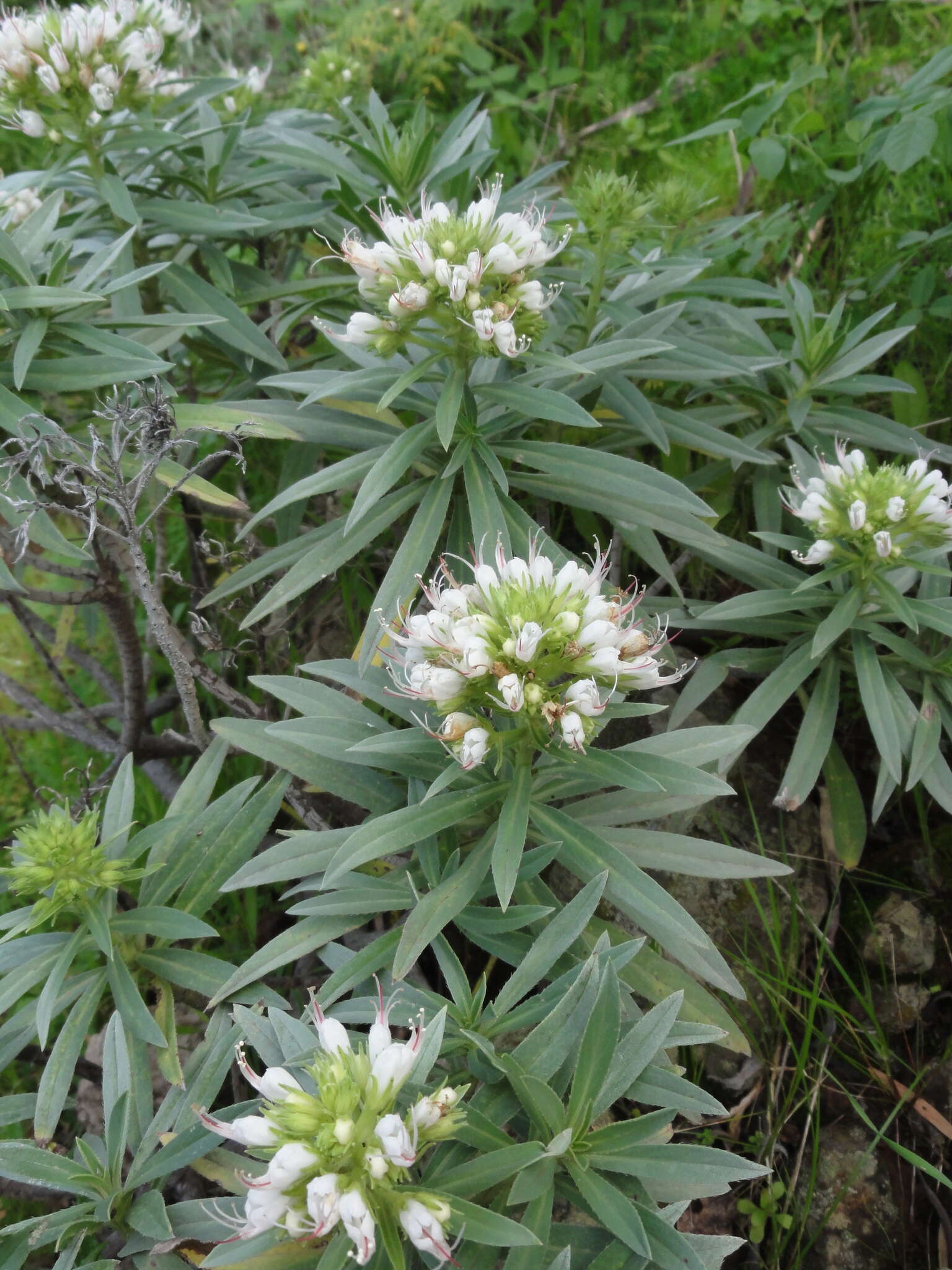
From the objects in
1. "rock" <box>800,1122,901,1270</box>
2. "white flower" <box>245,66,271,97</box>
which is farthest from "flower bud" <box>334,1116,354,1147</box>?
"white flower" <box>245,66,271,97</box>

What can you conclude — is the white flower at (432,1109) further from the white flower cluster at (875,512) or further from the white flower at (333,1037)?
the white flower cluster at (875,512)

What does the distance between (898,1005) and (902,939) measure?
0.57 feet

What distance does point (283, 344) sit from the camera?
137 inches

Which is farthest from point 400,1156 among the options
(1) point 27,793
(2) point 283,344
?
(2) point 283,344

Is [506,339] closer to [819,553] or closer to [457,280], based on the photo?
[457,280]

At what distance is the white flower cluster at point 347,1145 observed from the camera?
1248mm

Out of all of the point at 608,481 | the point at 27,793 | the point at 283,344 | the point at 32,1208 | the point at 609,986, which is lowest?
the point at 32,1208

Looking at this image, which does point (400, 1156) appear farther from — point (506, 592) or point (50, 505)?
point (50, 505)

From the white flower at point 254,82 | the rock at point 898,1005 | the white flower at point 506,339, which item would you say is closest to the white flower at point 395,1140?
the white flower at point 506,339

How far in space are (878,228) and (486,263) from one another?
2.21 meters

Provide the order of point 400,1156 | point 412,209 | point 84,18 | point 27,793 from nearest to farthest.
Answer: point 400,1156
point 84,18
point 412,209
point 27,793

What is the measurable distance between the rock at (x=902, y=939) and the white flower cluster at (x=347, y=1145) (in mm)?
1578

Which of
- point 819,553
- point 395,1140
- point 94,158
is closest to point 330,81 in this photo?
point 94,158

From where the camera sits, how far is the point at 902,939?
2.54m
